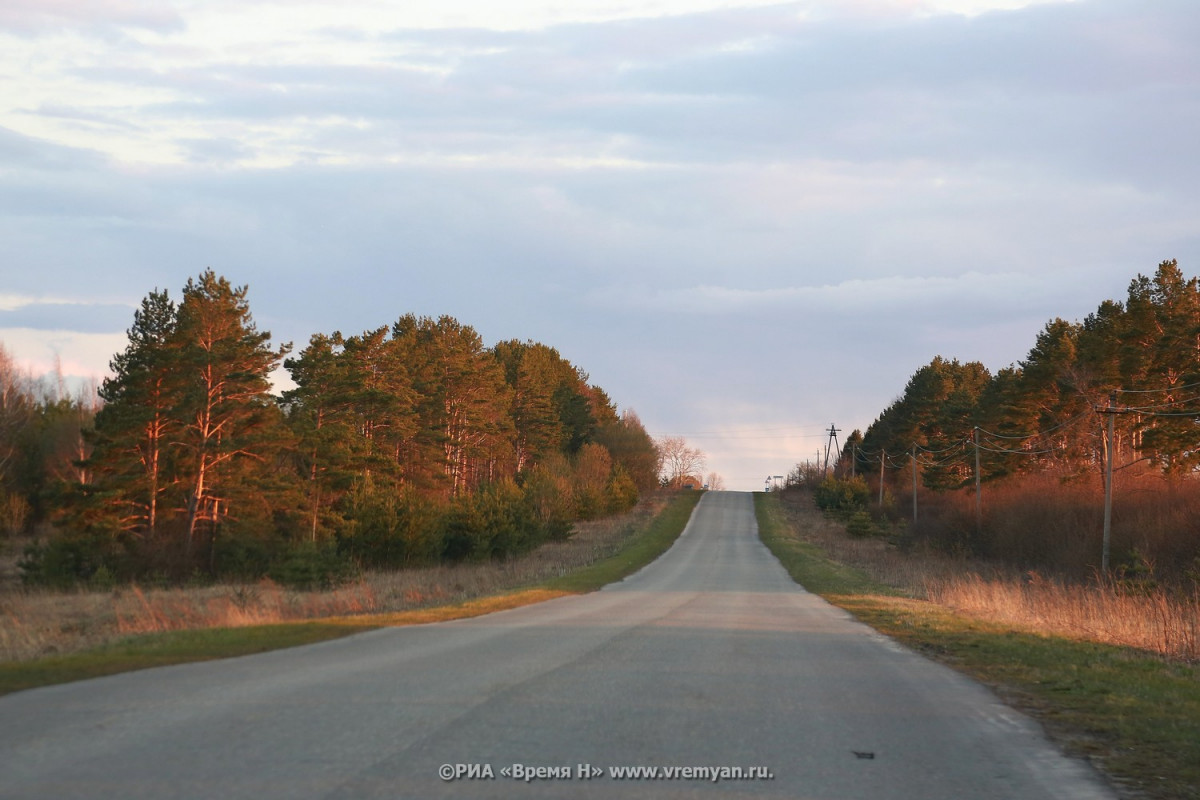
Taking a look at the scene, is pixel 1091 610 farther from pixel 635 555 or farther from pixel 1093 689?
pixel 635 555

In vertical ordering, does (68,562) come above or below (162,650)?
below

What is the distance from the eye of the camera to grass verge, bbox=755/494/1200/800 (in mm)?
7090

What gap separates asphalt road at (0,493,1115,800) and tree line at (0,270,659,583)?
35158 millimetres

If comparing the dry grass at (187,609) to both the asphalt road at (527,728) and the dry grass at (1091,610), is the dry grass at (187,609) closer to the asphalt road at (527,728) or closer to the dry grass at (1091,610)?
the asphalt road at (527,728)

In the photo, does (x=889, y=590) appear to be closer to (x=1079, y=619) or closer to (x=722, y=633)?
(x=1079, y=619)

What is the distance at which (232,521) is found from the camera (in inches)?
1823

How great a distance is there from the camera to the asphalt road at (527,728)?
5875mm

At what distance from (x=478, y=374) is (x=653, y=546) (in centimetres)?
2010

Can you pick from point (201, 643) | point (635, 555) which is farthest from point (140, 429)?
point (201, 643)

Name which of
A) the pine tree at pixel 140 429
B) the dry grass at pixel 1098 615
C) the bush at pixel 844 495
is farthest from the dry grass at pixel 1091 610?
the bush at pixel 844 495

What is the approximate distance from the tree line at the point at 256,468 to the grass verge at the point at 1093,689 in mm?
33483

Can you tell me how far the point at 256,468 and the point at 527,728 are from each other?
1690 inches

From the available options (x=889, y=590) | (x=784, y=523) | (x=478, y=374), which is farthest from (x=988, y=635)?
(x=784, y=523)

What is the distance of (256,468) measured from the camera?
154 feet
